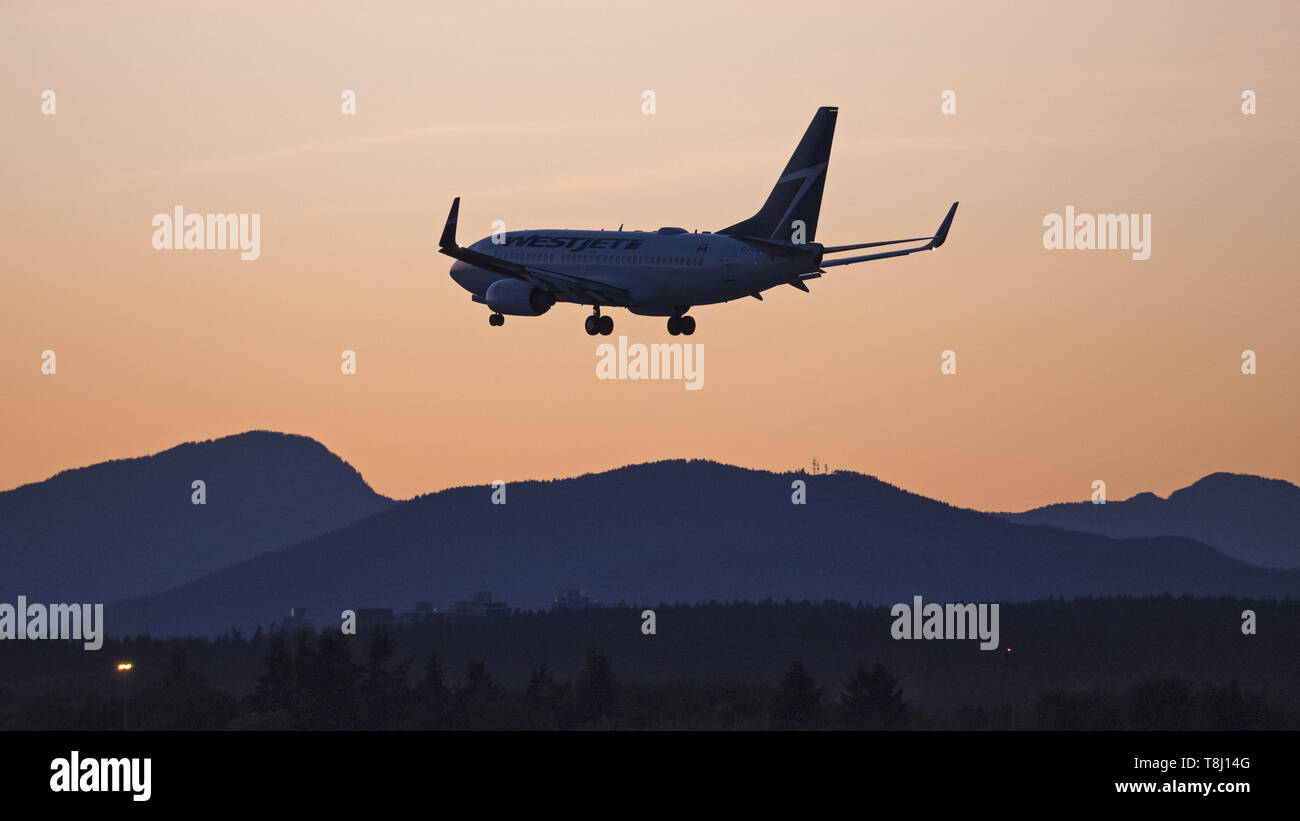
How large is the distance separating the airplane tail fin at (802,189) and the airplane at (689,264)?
51 millimetres

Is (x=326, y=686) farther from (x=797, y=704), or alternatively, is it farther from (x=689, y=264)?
(x=689, y=264)

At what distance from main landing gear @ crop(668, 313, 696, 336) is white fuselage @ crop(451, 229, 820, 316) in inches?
16.5

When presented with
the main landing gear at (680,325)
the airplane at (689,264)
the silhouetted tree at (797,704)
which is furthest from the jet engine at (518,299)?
the silhouetted tree at (797,704)

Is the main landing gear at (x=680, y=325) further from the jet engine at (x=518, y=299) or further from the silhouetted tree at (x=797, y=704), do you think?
the silhouetted tree at (x=797, y=704)

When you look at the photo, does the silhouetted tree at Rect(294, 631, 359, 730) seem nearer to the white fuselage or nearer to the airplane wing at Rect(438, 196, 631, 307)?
the white fuselage

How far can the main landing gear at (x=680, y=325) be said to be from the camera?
100000 millimetres

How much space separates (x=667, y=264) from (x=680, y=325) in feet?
10.4

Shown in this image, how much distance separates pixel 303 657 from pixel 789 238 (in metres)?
115

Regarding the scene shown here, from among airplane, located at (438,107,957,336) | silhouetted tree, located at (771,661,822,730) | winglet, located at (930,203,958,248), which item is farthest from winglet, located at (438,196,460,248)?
silhouetted tree, located at (771,661,822,730)

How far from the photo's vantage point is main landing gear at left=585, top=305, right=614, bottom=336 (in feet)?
328
